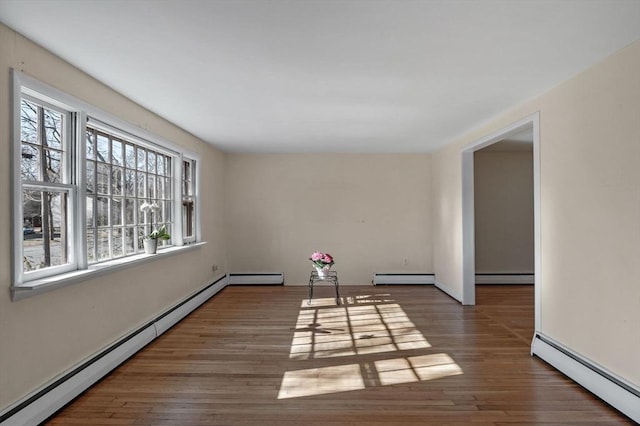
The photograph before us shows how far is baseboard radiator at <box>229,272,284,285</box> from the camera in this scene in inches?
270

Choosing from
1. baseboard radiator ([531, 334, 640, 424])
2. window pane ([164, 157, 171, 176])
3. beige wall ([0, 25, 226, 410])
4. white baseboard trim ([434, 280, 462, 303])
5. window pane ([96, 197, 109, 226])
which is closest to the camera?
beige wall ([0, 25, 226, 410])

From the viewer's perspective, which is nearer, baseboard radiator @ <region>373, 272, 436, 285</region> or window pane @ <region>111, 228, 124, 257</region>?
window pane @ <region>111, 228, 124, 257</region>

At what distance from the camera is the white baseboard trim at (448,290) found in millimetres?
5568

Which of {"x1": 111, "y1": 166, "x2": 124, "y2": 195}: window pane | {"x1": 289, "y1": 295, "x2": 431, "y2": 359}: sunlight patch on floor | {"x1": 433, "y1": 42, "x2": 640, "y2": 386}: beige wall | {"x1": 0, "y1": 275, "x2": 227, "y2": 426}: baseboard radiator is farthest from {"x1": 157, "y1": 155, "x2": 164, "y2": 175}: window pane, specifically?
{"x1": 433, "y1": 42, "x2": 640, "y2": 386}: beige wall

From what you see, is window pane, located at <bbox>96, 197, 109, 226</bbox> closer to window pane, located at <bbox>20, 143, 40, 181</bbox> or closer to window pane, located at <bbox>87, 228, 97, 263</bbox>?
window pane, located at <bbox>87, 228, 97, 263</bbox>

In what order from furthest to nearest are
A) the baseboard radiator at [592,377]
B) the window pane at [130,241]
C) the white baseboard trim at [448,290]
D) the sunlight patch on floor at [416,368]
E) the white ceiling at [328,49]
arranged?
the white baseboard trim at [448,290] < the window pane at [130,241] < the sunlight patch on floor at [416,368] < the baseboard radiator at [592,377] < the white ceiling at [328,49]

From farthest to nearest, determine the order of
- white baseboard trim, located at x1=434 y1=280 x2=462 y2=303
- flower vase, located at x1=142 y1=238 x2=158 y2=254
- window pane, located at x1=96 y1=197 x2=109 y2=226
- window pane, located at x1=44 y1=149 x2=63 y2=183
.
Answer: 1. white baseboard trim, located at x1=434 y1=280 x2=462 y2=303
2. flower vase, located at x1=142 y1=238 x2=158 y2=254
3. window pane, located at x1=96 y1=197 x2=109 y2=226
4. window pane, located at x1=44 y1=149 x2=63 y2=183

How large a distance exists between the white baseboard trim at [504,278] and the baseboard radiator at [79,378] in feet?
18.0

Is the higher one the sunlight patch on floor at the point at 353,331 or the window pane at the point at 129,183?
the window pane at the point at 129,183

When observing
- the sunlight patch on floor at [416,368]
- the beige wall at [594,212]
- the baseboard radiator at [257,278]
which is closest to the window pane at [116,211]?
the sunlight patch on floor at [416,368]

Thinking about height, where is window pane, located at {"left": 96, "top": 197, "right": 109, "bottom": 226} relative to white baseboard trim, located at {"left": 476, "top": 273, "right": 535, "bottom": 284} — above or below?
above

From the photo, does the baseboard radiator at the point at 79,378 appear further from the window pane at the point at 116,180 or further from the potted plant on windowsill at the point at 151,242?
the window pane at the point at 116,180

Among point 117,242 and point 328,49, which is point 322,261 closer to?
point 117,242

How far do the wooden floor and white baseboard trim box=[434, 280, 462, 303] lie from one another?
0.58m
